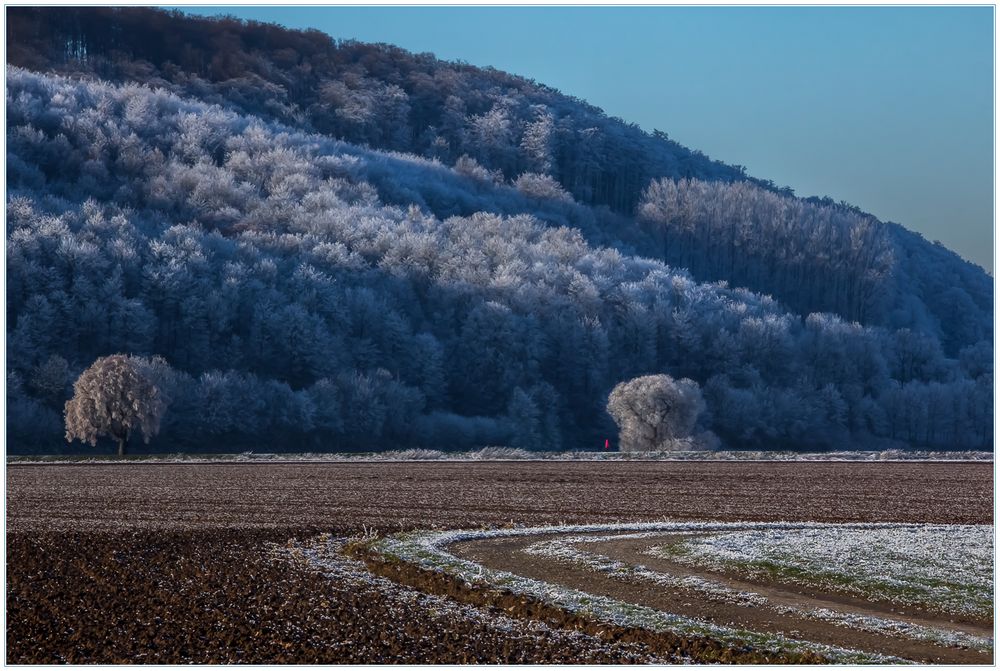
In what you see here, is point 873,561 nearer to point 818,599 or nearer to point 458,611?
point 818,599

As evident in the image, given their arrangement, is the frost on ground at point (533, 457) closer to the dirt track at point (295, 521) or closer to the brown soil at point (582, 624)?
the dirt track at point (295, 521)

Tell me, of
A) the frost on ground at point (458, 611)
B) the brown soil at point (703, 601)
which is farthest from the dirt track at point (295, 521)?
the brown soil at point (703, 601)

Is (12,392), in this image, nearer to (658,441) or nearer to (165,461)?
(165,461)

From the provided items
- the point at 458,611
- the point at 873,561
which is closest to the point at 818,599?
the point at 873,561

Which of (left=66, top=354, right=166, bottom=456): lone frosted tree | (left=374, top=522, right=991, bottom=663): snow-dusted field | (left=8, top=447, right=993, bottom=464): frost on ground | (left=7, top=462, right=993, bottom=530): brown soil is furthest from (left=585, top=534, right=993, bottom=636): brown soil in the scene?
(left=66, top=354, right=166, bottom=456): lone frosted tree

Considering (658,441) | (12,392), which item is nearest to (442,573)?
(658,441)

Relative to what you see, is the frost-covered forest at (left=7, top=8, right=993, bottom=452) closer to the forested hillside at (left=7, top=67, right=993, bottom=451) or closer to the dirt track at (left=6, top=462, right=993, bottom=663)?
the forested hillside at (left=7, top=67, right=993, bottom=451)

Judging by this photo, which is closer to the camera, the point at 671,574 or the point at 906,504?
the point at 671,574
